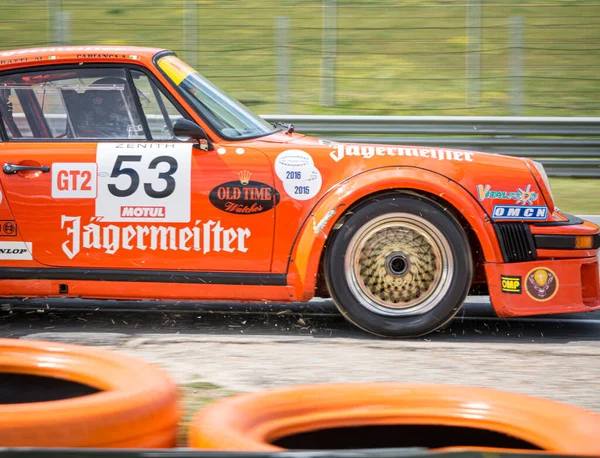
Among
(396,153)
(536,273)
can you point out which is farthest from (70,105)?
(536,273)

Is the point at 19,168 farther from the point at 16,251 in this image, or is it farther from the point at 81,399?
the point at 81,399

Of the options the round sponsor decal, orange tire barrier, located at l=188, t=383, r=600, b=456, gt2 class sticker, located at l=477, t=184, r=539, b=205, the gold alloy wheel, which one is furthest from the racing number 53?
orange tire barrier, located at l=188, t=383, r=600, b=456

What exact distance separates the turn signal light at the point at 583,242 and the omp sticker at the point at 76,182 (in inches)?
109

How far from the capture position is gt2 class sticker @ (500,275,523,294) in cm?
498

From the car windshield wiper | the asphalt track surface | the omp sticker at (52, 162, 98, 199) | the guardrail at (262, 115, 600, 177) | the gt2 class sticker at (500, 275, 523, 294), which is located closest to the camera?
the gt2 class sticker at (500, 275, 523, 294)

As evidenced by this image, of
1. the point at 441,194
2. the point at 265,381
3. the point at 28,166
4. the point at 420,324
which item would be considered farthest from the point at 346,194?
the point at 28,166

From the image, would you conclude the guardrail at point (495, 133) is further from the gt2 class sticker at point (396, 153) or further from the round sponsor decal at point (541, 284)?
the round sponsor decal at point (541, 284)

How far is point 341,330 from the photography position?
533 cm

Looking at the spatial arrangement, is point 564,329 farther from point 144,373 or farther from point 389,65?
point 389,65

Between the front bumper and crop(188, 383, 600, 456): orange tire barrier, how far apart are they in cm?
251

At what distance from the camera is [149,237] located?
200 inches

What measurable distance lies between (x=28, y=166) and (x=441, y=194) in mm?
2371

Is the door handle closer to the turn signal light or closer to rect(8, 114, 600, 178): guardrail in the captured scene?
the turn signal light

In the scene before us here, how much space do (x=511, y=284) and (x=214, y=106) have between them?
6.79 ft
